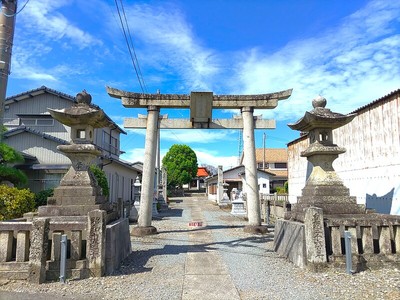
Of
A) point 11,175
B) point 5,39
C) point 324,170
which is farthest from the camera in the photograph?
point 11,175

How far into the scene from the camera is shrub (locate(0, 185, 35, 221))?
10016 millimetres

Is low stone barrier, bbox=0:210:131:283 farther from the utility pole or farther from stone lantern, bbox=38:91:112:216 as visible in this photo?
the utility pole

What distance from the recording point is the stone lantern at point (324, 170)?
6.71 meters

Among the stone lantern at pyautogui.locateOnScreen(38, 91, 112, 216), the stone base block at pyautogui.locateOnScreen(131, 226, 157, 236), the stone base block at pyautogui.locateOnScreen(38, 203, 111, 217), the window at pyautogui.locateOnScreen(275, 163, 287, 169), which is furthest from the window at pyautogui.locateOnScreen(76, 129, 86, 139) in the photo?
the window at pyautogui.locateOnScreen(275, 163, 287, 169)

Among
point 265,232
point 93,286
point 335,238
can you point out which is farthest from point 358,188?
point 93,286

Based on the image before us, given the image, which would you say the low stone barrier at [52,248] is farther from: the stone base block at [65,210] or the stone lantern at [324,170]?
the stone lantern at [324,170]

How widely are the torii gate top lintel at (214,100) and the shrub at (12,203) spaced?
501cm

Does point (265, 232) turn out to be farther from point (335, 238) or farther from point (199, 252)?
point (335, 238)

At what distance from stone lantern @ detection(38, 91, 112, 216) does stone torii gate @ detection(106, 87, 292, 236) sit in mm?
3494

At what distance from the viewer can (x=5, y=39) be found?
462cm

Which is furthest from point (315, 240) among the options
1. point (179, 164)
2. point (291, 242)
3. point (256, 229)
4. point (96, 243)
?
point (179, 164)

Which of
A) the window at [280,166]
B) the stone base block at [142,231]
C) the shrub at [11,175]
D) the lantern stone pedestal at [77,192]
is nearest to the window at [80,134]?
the lantern stone pedestal at [77,192]

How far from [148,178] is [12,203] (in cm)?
480

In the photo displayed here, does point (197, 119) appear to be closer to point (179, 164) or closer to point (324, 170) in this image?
point (324, 170)
